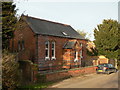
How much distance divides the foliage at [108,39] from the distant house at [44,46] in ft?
18.9

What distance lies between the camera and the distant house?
20228 millimetres

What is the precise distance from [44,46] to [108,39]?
43.1 feet

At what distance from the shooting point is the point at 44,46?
69.1 ft

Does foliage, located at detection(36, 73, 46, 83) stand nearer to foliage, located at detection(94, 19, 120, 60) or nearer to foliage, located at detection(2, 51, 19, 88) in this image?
foliage, located at detection(2, 51, 19, 88)

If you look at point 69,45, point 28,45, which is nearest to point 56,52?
point 69,45

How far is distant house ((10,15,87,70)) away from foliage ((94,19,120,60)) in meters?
5.75

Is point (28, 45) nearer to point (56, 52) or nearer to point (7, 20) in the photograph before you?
point (56, 52)

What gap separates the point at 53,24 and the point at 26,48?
24.6 feet

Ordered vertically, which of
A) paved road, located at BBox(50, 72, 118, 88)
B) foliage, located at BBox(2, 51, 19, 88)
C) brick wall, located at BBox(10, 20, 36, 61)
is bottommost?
paved road, located at BBox(50, 72, 118, 88)

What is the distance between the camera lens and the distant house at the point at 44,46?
66.4 ft

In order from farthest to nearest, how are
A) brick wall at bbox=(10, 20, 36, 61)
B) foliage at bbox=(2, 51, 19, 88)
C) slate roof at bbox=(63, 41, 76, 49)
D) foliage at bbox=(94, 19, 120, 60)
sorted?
foliage at bbox=(94, 19, 120, 60)
slate roof at bbox=(63, 41, 76, 49)
brick wall at bbox=(10, 20, 36, 61)
foliage at bbox=(2, 51, 19, 88)

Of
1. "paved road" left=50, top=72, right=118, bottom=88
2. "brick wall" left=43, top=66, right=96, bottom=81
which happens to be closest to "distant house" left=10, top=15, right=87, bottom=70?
"brick wall" left=43, top=66, right=96, bottom=81

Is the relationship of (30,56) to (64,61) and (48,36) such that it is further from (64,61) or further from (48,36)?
(64,61)

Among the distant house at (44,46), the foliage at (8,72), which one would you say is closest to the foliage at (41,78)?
the foliage at (8,72)
